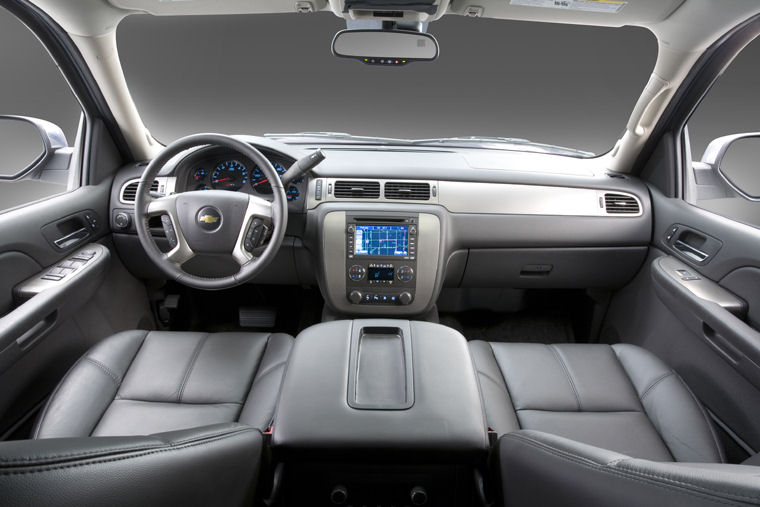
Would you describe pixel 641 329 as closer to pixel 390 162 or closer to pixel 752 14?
pixel 752 14

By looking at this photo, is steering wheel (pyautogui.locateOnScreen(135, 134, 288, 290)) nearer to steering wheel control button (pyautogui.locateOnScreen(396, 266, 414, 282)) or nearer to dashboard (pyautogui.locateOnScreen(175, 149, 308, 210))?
dashboard (pyautogui.locateOnScreen(175, 149, 308, 210))

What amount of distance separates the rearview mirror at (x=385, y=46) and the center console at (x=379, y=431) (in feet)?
4.70

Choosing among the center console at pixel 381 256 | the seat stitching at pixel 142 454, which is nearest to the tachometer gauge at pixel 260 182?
the center console at pixel 381 256

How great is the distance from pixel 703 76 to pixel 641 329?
1.30 m

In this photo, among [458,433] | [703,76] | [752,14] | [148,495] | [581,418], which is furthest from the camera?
[703,76]

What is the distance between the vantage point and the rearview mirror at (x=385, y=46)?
198 centimetres

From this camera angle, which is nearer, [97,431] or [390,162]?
[97,431]

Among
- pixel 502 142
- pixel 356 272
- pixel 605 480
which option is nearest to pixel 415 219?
pixel 356 272

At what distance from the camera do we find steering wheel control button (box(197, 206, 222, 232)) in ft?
6.20

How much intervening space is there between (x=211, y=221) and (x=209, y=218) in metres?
0.02

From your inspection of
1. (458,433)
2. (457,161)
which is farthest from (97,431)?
(457,161)

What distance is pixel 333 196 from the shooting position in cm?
226

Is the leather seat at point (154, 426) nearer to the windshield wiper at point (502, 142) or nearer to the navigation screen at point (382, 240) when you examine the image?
the navigation screen at point (382, 240)

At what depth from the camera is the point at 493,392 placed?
5.33 ft
